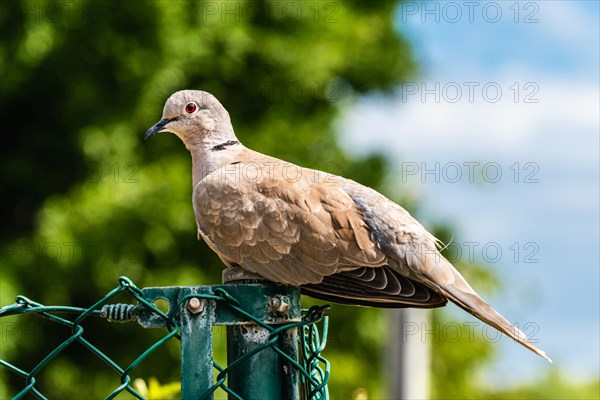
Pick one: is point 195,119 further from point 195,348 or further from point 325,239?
point 195,348

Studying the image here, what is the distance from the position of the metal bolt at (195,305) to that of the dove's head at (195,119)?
137 centimetres

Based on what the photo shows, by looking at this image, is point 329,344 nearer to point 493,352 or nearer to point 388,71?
point 493,352

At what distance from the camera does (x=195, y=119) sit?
3234 mm

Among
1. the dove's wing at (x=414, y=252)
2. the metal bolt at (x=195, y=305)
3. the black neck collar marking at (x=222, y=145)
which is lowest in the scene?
the metal bolt at (x=195, y=305)

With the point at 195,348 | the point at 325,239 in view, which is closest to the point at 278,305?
the point at 195,348

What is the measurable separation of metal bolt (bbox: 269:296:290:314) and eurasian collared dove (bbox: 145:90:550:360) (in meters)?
0.30

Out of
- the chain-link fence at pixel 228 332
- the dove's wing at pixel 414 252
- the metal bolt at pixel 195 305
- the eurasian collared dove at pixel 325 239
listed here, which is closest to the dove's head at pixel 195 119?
the eurasian collared dove at pixel 325 239

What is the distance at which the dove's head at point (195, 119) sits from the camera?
127 inches

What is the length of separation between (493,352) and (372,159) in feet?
8.70

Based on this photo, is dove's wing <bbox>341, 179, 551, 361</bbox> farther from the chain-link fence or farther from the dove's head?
the dove's head

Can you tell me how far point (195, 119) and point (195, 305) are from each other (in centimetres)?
143

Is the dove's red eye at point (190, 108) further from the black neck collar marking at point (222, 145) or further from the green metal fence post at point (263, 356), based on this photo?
the green metal fence post at point (263, 356)

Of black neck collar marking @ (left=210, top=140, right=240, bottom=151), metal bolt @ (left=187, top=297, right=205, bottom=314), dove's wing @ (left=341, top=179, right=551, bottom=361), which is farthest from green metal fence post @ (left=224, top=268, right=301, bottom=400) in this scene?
black neck collar marking @ (left=210, top=140, right=240, bottom=151)

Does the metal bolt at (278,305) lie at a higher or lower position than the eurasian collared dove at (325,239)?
lower
